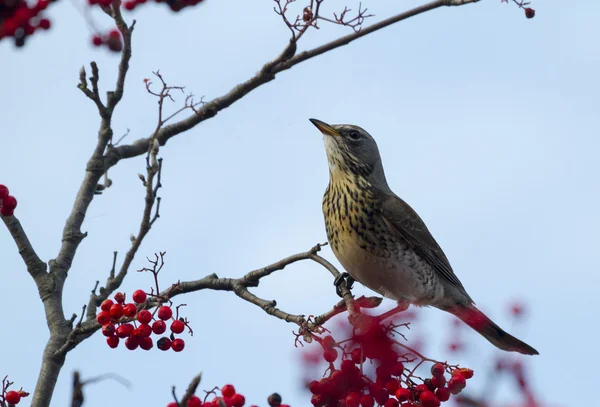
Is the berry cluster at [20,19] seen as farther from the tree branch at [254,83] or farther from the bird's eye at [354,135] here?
the bird's eye at [354,135]

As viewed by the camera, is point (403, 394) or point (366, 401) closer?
point (366, 401)

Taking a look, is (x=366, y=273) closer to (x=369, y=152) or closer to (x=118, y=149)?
(x=369, y=152)

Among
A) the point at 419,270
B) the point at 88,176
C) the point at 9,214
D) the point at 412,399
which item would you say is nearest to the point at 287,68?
the point at 88,176

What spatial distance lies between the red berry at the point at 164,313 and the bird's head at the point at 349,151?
3.11m

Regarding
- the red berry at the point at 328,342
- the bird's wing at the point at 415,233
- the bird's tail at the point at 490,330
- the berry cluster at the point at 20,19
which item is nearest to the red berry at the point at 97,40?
the berry cluster at the point at 20,19

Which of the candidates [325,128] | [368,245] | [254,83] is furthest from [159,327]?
[325,128]

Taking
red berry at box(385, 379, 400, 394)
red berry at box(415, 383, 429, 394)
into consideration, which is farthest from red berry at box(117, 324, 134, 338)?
red berry at box(415, 383, 429, 394)

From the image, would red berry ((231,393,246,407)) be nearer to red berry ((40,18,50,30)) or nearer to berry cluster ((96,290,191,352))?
berry cluster ((96,290,191,352))

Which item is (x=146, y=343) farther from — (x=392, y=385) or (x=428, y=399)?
(x=428, y=399)

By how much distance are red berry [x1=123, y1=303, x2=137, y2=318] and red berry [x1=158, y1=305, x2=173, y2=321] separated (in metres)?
0.11

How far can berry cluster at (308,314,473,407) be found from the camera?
324 cm

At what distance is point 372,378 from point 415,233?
335 centimetres

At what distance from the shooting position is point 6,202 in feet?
12.2

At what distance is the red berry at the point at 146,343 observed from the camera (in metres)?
3.59
